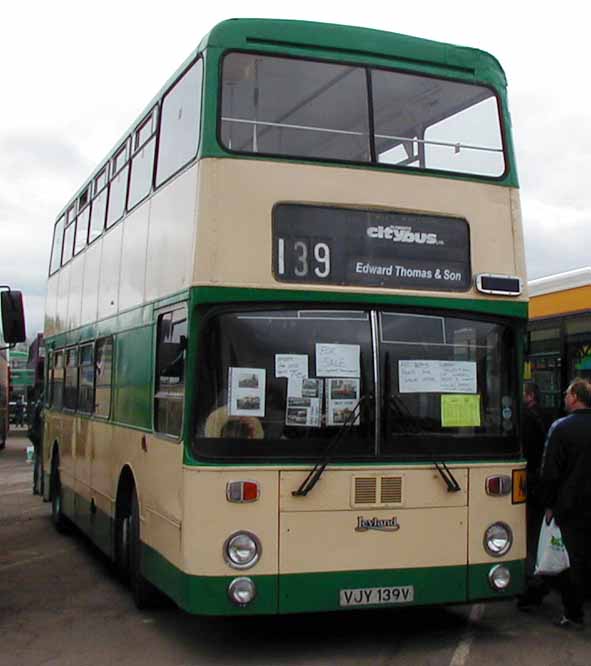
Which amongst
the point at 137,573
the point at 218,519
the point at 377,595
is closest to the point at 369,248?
the point at 218,519

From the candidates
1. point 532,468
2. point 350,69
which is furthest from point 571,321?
point 350,69

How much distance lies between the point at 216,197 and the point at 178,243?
64cm

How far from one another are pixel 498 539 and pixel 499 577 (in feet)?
0.89

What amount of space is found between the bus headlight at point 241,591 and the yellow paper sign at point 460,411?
1815 mm

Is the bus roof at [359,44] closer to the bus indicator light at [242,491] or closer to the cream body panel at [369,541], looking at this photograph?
the bus indicator light at [242,491]

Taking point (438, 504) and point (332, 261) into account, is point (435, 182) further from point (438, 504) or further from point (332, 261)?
point (438, 504)

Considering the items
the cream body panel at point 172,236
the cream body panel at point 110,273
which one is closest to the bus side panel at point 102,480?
the cream body panel at point 110,273

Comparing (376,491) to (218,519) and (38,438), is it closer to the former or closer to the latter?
(218,519)

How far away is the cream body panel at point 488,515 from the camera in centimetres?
797

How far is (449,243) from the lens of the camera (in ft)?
27.0

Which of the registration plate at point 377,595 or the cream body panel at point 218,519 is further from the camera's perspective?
the registration plate at point 377,595

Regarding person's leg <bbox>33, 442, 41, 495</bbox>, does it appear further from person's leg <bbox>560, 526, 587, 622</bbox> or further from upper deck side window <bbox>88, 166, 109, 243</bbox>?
person's leg <bbox>560, 526, 587, 622</bbox>

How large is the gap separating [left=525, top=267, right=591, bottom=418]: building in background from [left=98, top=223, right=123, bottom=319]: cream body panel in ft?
15.0

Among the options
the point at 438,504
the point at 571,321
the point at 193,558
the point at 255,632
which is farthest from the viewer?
the point at 571,321
